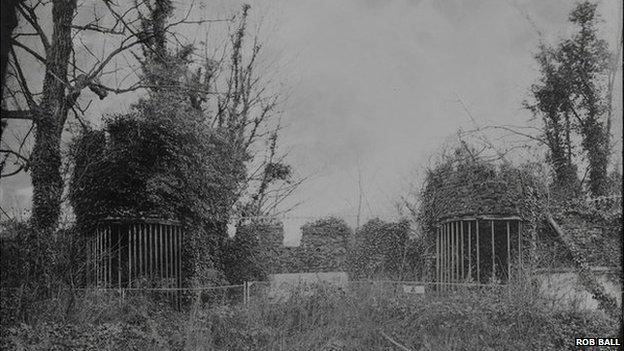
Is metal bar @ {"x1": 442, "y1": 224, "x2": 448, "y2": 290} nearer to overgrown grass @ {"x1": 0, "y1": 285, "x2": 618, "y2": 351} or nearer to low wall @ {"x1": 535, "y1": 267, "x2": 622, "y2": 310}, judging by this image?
low wall @ {"x1": 535, "y1": 267, "x2": 622, "y2": 310}

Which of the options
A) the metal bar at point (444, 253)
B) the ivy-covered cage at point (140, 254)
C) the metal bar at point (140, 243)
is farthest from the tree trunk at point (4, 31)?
the metal bar at point (444, 253)

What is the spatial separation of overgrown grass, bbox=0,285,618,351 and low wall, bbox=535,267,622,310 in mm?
318

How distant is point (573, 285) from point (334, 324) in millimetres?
5184

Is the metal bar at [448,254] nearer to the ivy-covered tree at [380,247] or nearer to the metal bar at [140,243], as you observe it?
the ivy-covered tree at [380,247]

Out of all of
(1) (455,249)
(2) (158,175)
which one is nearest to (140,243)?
(2) (158,175)

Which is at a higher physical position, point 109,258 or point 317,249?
point 109,258

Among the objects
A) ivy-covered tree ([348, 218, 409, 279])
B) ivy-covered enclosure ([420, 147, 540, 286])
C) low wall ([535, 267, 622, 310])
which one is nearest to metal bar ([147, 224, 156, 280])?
ivy-covered enclosure ([420, 147, 540, 286])

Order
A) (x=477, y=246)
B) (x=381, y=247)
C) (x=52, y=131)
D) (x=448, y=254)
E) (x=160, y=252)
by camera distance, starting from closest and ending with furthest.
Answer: (x=52, y=131) < (x=160, y=252) < (x=477, y=246) < (x=448, y=254) < (x=381, y=247)

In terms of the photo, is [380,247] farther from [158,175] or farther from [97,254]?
[97,254]

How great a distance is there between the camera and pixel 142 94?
20.0 metres

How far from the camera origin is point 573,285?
1233 centimetres

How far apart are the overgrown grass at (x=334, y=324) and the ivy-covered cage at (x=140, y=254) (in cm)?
175

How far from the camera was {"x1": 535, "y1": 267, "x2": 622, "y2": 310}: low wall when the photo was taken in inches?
451

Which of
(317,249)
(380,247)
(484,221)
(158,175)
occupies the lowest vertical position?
(317,249)
